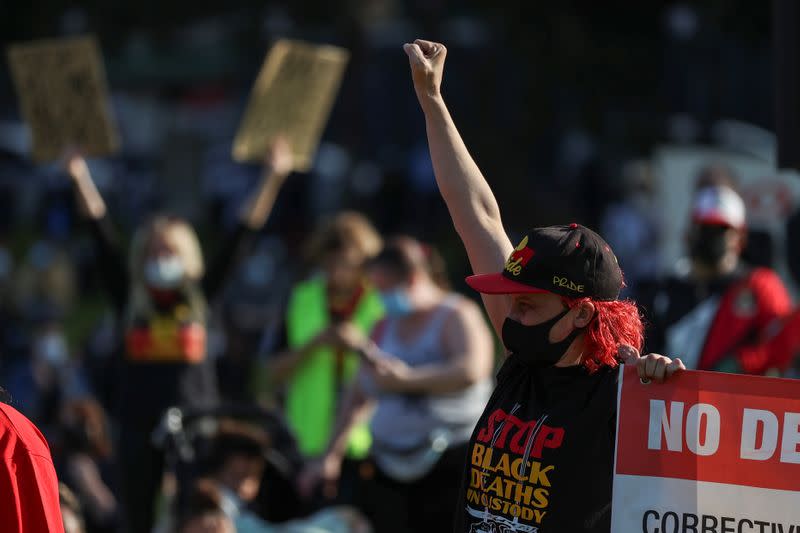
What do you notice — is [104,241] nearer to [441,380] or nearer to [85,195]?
[85,195]

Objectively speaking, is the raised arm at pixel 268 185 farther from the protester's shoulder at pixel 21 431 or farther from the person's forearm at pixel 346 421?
the protester's shoulder at pixel 21 431

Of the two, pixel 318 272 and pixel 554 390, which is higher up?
pixel 554 390

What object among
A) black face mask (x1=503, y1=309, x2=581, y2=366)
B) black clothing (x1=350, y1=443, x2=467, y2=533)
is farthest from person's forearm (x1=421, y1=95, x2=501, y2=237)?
black clothing (x1=350, y1=443, x2=467, y2=533)

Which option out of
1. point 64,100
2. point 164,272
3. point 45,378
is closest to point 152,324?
point 164,272

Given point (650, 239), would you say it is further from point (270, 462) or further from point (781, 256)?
point (270, 462)

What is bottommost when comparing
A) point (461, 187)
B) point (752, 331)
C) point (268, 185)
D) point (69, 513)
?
point (69, 513)

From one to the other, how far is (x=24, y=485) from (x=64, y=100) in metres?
5.03

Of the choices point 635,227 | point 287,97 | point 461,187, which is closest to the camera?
point 461,187

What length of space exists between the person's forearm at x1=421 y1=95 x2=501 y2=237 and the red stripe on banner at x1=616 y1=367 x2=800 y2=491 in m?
0.66

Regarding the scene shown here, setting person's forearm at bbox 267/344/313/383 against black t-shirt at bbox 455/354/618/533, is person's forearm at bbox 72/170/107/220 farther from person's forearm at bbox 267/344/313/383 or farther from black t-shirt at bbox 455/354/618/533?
black t-shirt at bbox 455/354/618/533

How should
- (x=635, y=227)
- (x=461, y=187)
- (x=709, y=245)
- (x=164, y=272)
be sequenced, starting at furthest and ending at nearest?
(x=635, y=227) → (x=164, y=272) → (x=709, y=245) → (x=461, y=187)

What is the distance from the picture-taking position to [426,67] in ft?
12.8

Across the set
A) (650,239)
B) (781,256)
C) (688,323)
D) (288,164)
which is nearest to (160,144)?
(650,239)

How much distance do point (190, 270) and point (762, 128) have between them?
10.4m
